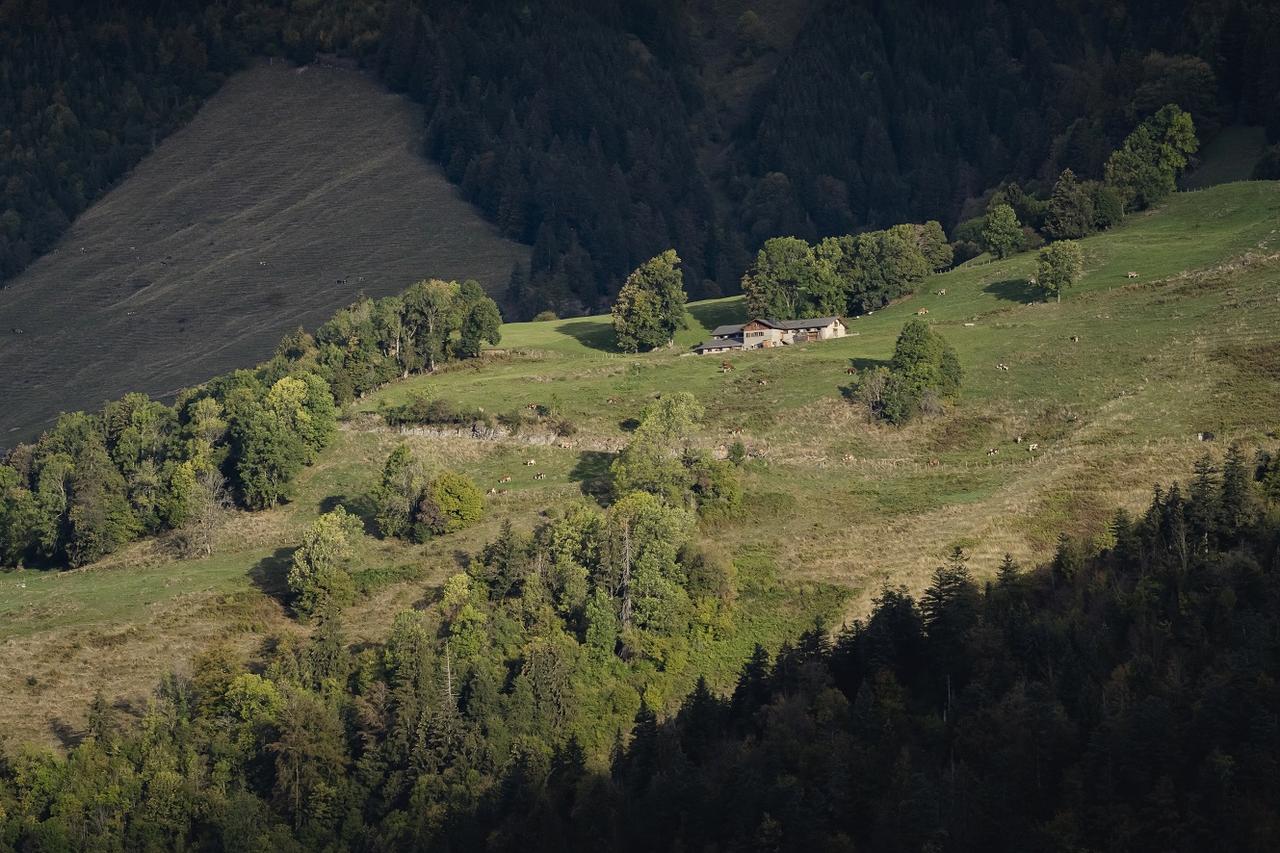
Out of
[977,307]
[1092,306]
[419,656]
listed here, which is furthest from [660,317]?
[419,656]

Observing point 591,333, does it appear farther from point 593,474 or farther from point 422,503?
point 422,503

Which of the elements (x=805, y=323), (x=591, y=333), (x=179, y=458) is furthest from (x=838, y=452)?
(x=591, y=333)

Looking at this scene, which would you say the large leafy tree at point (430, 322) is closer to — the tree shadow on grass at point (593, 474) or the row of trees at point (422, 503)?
the tree shadow on grass at point (593, 474)

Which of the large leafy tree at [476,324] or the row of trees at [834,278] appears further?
the row of trees at [834,278]

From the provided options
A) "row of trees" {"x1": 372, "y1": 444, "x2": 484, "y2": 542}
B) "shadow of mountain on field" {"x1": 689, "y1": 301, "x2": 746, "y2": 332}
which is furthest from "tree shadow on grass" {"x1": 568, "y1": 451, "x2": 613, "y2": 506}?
"shadow of mountain on field" {"x1": 689, "y1": 301, "x2": 746, "y2": 332}

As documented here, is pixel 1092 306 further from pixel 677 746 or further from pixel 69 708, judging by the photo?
pixel 69 708

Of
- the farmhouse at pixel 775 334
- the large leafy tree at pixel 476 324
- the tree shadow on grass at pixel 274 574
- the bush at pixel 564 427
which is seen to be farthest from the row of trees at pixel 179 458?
the farmhouse at pixel 775 334
